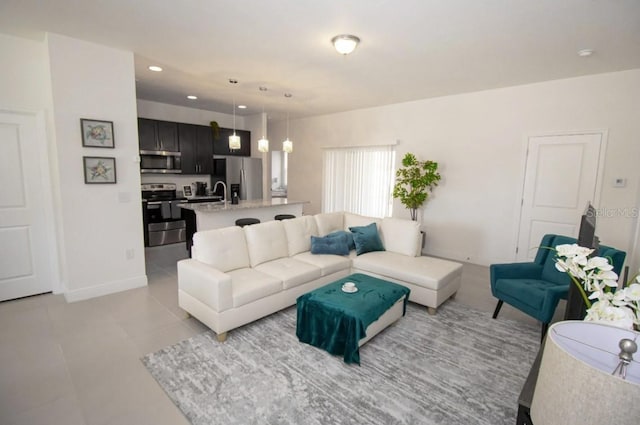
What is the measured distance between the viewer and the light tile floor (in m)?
1.96

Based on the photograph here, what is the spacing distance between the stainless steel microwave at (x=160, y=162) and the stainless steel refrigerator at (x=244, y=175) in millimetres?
1045

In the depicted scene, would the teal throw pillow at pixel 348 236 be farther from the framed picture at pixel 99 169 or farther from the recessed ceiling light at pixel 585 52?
the recessed ceiling light at pixel 585 52

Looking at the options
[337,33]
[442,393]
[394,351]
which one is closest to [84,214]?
[337,33]

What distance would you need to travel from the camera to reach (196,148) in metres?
6.86

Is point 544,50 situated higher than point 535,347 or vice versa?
point 544,50

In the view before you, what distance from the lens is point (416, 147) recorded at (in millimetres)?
5770

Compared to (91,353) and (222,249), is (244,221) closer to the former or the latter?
(222,249)

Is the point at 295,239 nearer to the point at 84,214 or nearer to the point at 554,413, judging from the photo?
the point at 84,214

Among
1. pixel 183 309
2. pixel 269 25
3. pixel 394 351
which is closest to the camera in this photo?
pixel 394 351

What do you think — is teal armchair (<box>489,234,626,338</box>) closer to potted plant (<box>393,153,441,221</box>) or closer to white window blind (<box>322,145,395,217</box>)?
potted plant (<box>393,153,441,221</box>)

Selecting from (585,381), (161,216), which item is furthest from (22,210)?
(585,381)

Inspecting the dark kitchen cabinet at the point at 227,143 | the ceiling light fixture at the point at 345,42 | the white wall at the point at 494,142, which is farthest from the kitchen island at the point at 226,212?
the ceiling light fixture at the point at 345,42

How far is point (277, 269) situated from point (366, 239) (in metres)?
1.34

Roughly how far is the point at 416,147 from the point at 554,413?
18.0 feet
